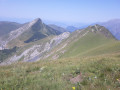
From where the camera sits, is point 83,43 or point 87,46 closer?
point 87,46

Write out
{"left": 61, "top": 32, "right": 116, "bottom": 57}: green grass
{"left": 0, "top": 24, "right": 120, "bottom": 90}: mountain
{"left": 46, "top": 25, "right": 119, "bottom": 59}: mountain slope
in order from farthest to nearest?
{"left": 46, "top": 25, "right": 119, "bottom": 59}: mountain slope < {"left": 61, "top": 32, "right": 116, "bottom": 57}: green grass < {"left": 0, "top": 24, "right": 120, "bottom": 90}: mountain

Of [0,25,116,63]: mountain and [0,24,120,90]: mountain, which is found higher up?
[0,24,120,90]: mountain

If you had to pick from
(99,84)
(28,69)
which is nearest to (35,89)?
(99,84)

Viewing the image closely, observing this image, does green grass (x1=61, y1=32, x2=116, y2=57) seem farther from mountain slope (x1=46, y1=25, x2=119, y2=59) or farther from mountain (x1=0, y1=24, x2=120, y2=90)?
mountain (x1=0, y1=24, x2=120, y2=90)

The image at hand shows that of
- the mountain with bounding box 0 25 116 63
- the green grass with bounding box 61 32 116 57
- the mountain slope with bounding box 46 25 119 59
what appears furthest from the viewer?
the mountain with bounding box 0 25 116 63

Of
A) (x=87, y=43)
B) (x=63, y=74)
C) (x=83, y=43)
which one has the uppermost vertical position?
(x=63, y=74)

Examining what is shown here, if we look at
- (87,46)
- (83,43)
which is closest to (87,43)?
(83,43)

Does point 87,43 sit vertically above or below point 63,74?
below

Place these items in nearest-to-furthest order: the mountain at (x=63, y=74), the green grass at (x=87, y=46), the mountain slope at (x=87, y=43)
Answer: the mountain at (x=63, y=74)
the green grass at (x=87, y=46)
the mountain slope at (x=87, y=43)

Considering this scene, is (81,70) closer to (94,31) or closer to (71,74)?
(71,74)

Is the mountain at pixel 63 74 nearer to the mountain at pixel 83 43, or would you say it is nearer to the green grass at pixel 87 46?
the mountain at pixel 83 43

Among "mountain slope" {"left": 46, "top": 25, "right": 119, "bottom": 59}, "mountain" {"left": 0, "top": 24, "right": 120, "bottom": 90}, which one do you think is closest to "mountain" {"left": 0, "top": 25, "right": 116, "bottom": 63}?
"mountain slope" {"left": 46, "top": 25, "right": 119, "bottom": 59}

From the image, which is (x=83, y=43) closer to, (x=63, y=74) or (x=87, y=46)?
(x=87, y=46)

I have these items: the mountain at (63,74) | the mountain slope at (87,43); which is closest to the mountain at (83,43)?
the mountain slope at (87,43)
